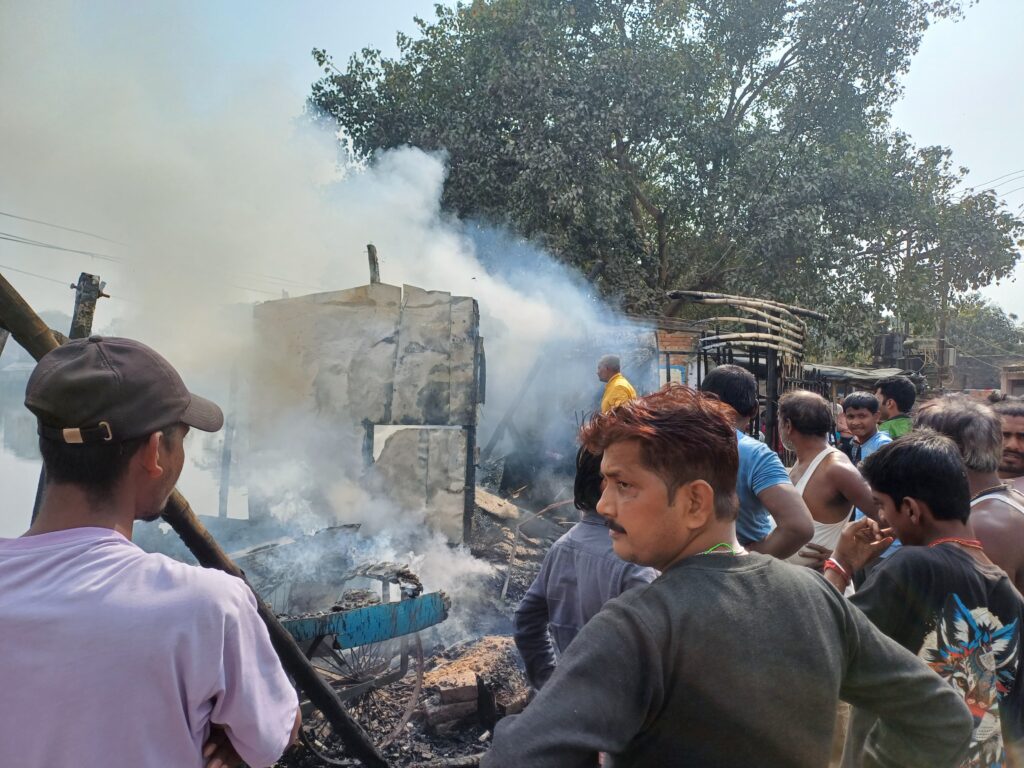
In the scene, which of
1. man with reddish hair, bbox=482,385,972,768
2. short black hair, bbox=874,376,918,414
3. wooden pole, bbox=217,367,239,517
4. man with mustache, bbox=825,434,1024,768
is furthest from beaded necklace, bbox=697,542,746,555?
wooden pole, bbox=217,367,239,517

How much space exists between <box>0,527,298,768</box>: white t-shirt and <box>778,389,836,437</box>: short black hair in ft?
10.7

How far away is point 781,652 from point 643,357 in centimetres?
1096

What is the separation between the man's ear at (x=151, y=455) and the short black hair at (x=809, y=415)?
3.31 m

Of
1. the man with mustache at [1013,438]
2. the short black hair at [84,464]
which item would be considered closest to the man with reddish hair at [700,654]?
the short black hair at [84,464]

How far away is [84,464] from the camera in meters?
1.35

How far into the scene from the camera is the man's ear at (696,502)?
134 cm

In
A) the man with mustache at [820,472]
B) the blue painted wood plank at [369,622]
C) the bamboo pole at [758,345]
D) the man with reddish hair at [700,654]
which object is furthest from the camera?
the bamboo pole at [758,345]

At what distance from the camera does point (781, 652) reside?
1227mm

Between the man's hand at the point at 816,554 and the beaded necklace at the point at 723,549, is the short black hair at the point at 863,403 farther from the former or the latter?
the beaded necklace at the point at 723,549

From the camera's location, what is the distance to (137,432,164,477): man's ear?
4.62 feet

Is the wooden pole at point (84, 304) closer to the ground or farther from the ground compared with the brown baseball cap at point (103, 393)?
farther from the ground

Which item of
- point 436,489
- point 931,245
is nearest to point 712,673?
point 436,489

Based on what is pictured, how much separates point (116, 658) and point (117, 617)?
70mm

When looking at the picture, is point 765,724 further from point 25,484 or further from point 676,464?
point 25,484
